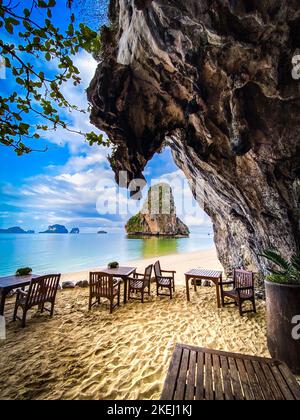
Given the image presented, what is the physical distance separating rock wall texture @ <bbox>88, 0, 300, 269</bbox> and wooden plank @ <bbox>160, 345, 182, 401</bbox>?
3.78 metres

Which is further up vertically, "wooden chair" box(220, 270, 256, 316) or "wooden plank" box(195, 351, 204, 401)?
"wooden plank" box(195, 351, 204, 401)

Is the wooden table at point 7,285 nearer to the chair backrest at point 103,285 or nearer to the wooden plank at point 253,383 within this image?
the chair backrest at point 103,285

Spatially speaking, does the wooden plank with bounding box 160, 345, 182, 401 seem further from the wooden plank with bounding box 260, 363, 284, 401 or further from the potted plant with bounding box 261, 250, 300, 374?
the potted plant with bounding box 261, 250, 300, 374

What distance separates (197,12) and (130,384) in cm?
617

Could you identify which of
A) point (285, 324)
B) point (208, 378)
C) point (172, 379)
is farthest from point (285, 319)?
point (172, 379)

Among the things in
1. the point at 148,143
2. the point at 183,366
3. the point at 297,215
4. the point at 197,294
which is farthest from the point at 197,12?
the point at 197,294

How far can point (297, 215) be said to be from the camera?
4.23 metres

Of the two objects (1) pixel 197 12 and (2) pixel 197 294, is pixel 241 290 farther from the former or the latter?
(1) pixel 197 12

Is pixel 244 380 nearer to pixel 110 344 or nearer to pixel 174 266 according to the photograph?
pixel 110 344

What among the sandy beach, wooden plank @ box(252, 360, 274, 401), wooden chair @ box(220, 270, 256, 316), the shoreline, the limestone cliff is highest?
the limestone cliff

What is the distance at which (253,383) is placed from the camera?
5.45 ft

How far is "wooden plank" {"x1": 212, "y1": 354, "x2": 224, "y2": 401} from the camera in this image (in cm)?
153

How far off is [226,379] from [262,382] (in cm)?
31

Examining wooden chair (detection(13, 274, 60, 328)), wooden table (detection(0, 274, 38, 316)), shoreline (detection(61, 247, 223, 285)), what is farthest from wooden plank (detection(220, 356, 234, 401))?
shoreline (detection(61, 247, 223, 285))
